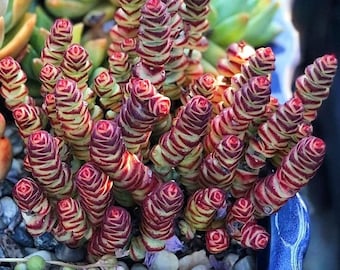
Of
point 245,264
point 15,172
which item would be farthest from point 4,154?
point 245,264

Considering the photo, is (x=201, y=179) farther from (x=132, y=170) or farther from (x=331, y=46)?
(x=331, y=46)

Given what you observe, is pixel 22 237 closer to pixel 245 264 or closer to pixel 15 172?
pixel 15 172

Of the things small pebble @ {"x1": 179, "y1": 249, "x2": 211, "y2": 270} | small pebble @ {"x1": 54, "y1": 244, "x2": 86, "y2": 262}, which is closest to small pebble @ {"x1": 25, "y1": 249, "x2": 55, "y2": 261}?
small pebble @ {"x1": 54, "y1": 244, "x2": 86, "y2": 262}

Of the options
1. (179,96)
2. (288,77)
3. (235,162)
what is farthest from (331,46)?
(235,162)

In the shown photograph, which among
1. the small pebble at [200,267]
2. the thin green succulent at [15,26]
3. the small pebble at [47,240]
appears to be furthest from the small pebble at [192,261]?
the thin green succulent at [15,26]

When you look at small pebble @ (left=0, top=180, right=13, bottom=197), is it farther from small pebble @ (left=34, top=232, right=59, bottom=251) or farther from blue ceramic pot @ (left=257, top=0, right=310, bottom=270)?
blue ceramic pot @ (left=257, top=0, right=310, bottom=270)

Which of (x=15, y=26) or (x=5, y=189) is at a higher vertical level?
(x=15, y=26)

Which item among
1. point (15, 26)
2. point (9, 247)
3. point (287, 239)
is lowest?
point (9, 247)
